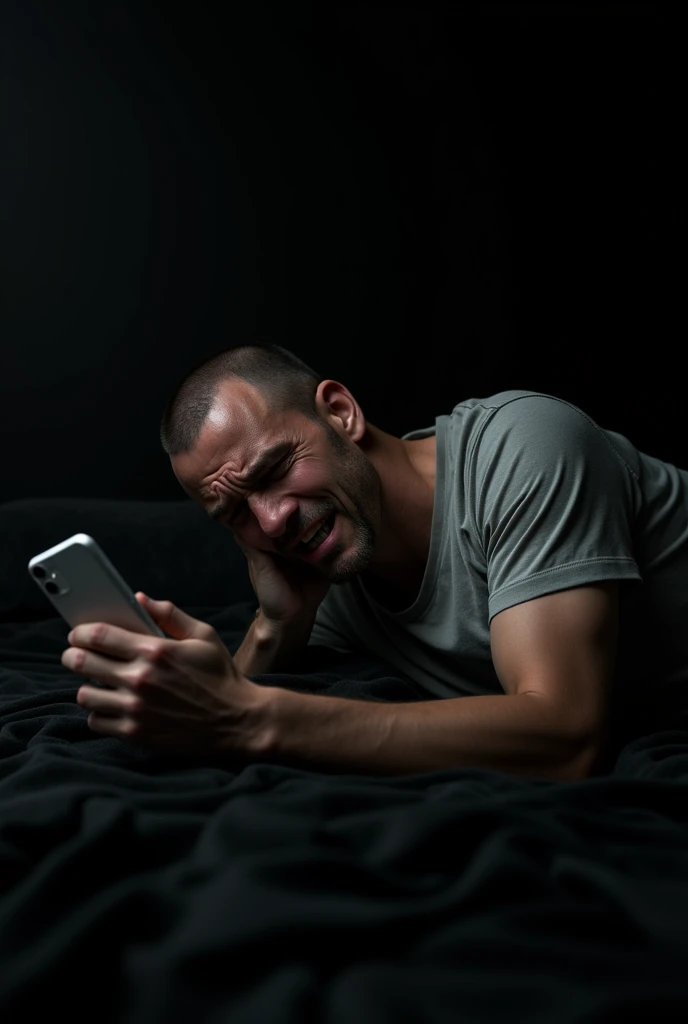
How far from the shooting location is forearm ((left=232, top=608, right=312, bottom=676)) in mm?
1793

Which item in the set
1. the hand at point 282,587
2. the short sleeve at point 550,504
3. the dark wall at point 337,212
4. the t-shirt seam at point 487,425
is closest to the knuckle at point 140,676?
the short sleeve at point 550,504

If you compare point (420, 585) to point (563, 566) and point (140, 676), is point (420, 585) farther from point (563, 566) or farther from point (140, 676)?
point (140, 676)

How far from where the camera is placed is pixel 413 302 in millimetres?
3049

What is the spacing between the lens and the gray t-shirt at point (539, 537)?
129 cm

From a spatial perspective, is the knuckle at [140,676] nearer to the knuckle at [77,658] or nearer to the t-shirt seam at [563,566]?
the knuckle at [77,658]

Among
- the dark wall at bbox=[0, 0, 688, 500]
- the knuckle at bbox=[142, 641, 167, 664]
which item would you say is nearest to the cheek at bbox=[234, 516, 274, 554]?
the knuckle at bbox=[142, 641, 167, 664]

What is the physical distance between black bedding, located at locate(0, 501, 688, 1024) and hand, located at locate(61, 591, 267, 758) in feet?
0.14

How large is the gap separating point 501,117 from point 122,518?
65.4 inches

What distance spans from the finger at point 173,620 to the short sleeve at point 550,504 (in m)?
0.38

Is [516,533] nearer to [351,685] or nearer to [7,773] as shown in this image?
[351,685]

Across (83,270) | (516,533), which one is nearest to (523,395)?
(516,533)

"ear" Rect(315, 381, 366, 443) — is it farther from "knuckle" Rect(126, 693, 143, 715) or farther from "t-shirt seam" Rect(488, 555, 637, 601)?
"knuckle" Rect(126, 693, 143, 715)

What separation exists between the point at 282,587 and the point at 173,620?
0.62 meters

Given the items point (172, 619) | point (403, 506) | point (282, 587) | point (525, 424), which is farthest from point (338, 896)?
point (282, 587)
